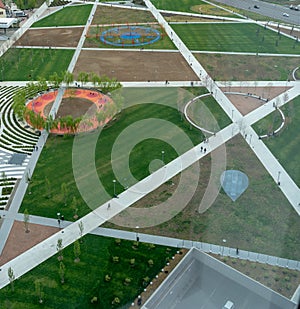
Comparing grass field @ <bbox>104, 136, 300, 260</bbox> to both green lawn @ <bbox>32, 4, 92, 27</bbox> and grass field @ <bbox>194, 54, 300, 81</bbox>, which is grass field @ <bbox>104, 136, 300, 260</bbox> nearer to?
grass field @ <bbox>194, 54, 300, 81</bbox>

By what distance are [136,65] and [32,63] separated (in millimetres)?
9576

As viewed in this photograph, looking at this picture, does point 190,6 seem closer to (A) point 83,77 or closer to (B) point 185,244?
(A) point 83,77

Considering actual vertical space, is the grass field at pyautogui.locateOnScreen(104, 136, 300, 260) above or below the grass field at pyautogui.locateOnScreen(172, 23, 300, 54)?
above

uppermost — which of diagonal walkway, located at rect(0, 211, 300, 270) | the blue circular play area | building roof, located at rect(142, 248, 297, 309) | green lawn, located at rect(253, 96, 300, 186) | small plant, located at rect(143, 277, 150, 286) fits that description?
building roof, located at rect(142, 248, 297, 309)

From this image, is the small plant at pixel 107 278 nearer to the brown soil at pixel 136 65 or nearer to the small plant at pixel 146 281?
the small plant at pixel 146 281

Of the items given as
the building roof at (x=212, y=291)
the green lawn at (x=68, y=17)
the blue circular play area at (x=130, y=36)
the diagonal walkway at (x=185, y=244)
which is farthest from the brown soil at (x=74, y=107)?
the green lawn at (x=68, y=17)

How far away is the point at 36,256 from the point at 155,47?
30643 millimetres

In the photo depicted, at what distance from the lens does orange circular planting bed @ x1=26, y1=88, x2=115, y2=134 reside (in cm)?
3350

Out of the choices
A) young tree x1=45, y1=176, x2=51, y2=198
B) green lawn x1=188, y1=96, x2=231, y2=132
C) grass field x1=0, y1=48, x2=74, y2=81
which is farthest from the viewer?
grass field x1=0, y1=48, x2=74, y2=81

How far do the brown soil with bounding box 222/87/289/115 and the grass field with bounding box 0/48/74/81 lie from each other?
50.6 feet

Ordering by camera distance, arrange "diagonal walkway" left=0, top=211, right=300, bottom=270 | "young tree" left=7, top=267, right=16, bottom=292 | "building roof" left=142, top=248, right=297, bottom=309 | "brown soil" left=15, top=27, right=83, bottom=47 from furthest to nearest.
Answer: "brown soil" left=15, top=27, right=83, bottom=47 → "diagonal walkway" left=0, top=211, right=300, bottom=270 → "young tree" left=7, top=267, right=16, bottom=292 → "building roof" left=142, top=248, right=297, bottom=309

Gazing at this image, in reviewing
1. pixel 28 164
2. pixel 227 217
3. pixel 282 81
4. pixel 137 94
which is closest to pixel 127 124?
pixel 137 94

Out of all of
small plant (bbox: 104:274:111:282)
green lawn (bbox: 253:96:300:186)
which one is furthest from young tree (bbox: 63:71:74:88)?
small plant (bbox: 104:274:111:282)

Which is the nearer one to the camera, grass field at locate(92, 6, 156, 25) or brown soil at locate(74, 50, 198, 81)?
brown soil at locate(74, 50, 198, 81)
